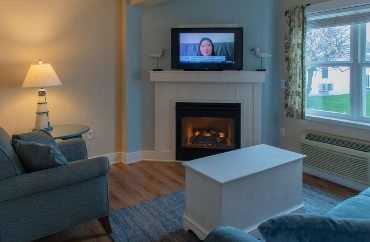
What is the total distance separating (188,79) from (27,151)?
7.74 feet

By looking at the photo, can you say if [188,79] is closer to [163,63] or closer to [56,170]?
[163,63]

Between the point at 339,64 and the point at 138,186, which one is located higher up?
the point at 339,64

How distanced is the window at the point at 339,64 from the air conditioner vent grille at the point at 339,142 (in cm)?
27

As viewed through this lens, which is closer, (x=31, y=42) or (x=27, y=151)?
(x=27, y=151)

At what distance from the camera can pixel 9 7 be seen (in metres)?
3.26

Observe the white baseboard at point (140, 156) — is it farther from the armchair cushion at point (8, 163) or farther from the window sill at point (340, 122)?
the armchair cushion at point (8, 163)

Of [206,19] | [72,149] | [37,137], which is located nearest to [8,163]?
[37,137]

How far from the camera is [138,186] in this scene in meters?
3.39

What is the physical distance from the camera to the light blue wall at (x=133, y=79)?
13.0 ft

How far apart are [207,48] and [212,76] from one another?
1.22 ft

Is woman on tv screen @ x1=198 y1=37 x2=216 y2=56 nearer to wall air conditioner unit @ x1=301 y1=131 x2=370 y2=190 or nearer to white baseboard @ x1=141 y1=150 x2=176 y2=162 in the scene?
white baseboard @ x1=141 y1=150 x2=176 y2=162

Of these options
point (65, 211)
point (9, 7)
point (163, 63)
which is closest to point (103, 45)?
point (163, 63)

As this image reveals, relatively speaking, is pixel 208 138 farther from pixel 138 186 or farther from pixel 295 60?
pixel 295 60

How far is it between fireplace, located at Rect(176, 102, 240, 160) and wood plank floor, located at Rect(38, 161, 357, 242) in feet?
1.00
